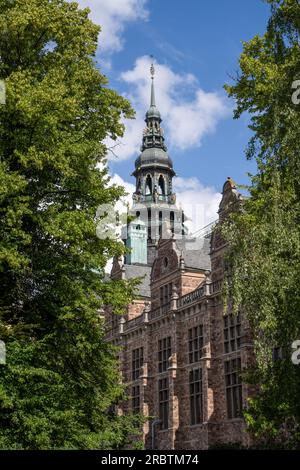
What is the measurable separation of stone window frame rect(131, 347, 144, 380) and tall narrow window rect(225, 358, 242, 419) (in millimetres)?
11041

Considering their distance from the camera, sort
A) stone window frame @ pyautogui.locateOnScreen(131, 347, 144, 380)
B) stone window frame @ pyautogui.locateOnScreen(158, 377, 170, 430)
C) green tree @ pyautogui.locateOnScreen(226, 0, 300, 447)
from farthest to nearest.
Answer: stone window frame @ pyautogui.locateOnScreen(131, 347, 144, 380) → stone window frame @ pyautogui.locateOnScreen(158, 377, 170, 430) → green tree @ pyautogui.locateOnScreen(226, 0, 300, 447)

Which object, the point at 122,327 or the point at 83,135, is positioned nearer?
the point at 83,135

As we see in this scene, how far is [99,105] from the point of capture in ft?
67.1

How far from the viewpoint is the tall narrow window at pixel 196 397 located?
120 feet

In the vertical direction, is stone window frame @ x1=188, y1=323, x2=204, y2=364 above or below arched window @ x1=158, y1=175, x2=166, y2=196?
below

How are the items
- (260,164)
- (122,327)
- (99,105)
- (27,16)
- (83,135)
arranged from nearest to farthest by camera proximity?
(260,164), (27,16), (83,135), (99,105), (122,327)

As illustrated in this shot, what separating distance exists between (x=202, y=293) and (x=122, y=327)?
12200 millimetres

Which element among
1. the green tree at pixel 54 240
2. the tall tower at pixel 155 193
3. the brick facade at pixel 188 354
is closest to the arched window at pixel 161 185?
the tall tower at pixel 155 193

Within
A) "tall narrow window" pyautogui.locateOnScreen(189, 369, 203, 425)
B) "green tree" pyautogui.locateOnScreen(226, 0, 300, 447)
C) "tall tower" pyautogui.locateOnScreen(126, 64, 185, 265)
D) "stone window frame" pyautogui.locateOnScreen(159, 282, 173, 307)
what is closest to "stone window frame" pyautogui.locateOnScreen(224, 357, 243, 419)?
"tall narrow window" pyautogui.locateOnScreen(189, 369, 203, 425)

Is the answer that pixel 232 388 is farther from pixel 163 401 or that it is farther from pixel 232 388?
pixel 163 401

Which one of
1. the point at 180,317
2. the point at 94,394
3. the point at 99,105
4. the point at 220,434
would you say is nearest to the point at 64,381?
the point at 94,394

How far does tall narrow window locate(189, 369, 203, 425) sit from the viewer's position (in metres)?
36.7

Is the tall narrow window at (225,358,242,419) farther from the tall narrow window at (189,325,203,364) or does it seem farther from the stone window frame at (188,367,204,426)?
the tall narrow window at (189,325,203,364)

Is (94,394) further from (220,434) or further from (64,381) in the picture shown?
(220,434)
